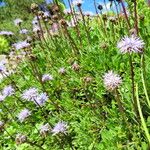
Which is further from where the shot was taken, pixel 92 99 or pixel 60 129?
pixel 92 99

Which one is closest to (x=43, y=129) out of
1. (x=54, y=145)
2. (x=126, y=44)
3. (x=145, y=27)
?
(x=54, y=145)

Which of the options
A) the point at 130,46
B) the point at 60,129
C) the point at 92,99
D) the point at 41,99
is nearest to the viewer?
the point at 130,46

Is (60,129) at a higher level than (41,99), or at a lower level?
lower

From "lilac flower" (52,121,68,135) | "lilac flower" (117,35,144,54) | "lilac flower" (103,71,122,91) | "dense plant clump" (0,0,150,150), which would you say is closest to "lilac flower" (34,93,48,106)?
"dense plant clump" (0,0,150,150)

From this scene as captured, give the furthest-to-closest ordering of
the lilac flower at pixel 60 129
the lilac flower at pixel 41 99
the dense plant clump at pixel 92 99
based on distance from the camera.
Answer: the lilac flower at pixel 41 99
the lilac flower at pixel 60 129
the dense plant clump at pixel 92 99

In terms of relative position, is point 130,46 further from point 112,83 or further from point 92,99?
point 92,99

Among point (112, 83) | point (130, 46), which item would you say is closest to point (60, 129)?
point (112, 83)

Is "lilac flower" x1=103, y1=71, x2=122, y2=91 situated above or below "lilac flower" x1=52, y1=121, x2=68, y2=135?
above

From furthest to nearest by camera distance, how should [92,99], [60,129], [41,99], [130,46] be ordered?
[92,99]
[41,99]
[60,129]
[130,46]

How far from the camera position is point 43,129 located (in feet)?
11.8

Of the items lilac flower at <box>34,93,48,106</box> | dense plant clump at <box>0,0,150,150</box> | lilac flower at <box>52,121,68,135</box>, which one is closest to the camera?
dense plant clump at <box>0,0,150,150</box>

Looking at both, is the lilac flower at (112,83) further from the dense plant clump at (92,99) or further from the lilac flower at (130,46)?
the lilac flower at (130,46)

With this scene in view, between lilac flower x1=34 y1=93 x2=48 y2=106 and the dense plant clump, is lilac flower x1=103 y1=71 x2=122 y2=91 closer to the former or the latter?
the dense plant clump

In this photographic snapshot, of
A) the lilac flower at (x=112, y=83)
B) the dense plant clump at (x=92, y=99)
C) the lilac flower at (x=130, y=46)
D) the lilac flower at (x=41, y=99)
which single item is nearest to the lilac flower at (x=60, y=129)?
the dense plant clump at (x=92, y=99)
